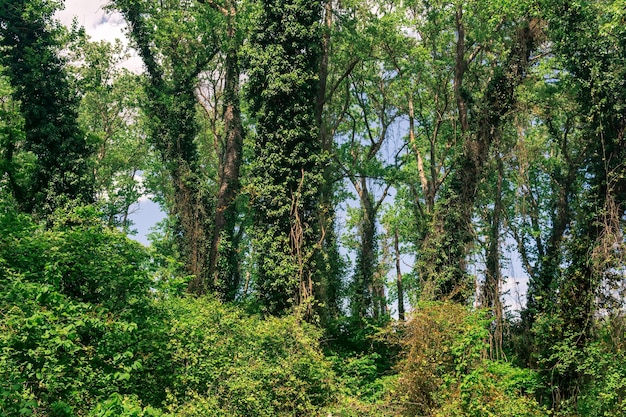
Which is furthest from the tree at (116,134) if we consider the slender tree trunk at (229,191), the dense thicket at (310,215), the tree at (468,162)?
the tree at (468,162)

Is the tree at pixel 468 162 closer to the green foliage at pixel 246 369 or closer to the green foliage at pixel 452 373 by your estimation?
the green foliage at pixel 452 373

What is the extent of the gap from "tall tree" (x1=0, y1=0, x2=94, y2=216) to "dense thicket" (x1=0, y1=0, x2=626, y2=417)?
0.07 meters

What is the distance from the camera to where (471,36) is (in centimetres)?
2120

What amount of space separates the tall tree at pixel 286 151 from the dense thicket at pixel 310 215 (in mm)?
82

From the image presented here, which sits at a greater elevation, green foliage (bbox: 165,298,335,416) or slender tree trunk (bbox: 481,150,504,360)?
slender tree trunk (bbox: 481,150,504,360)

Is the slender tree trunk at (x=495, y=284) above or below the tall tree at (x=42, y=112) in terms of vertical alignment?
below

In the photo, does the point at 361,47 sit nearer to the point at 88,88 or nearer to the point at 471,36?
the point at 471,36

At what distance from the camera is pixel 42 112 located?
17781 millimetres

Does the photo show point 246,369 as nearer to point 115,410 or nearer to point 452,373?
point 115,410

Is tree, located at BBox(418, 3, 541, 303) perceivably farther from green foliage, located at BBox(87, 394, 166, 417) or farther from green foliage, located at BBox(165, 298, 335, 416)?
green foliage, located at BBox(87, 394, 166, 417)

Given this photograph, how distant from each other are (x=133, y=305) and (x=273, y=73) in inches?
411

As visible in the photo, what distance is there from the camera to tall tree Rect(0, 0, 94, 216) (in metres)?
17.4

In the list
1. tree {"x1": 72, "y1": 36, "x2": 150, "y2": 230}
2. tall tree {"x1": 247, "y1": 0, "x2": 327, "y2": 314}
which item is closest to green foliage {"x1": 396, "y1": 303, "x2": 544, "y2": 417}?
tall tree {"x1": 247, "y1": 0, "x2": 327, "y2": 314}

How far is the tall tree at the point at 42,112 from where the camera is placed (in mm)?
17375
